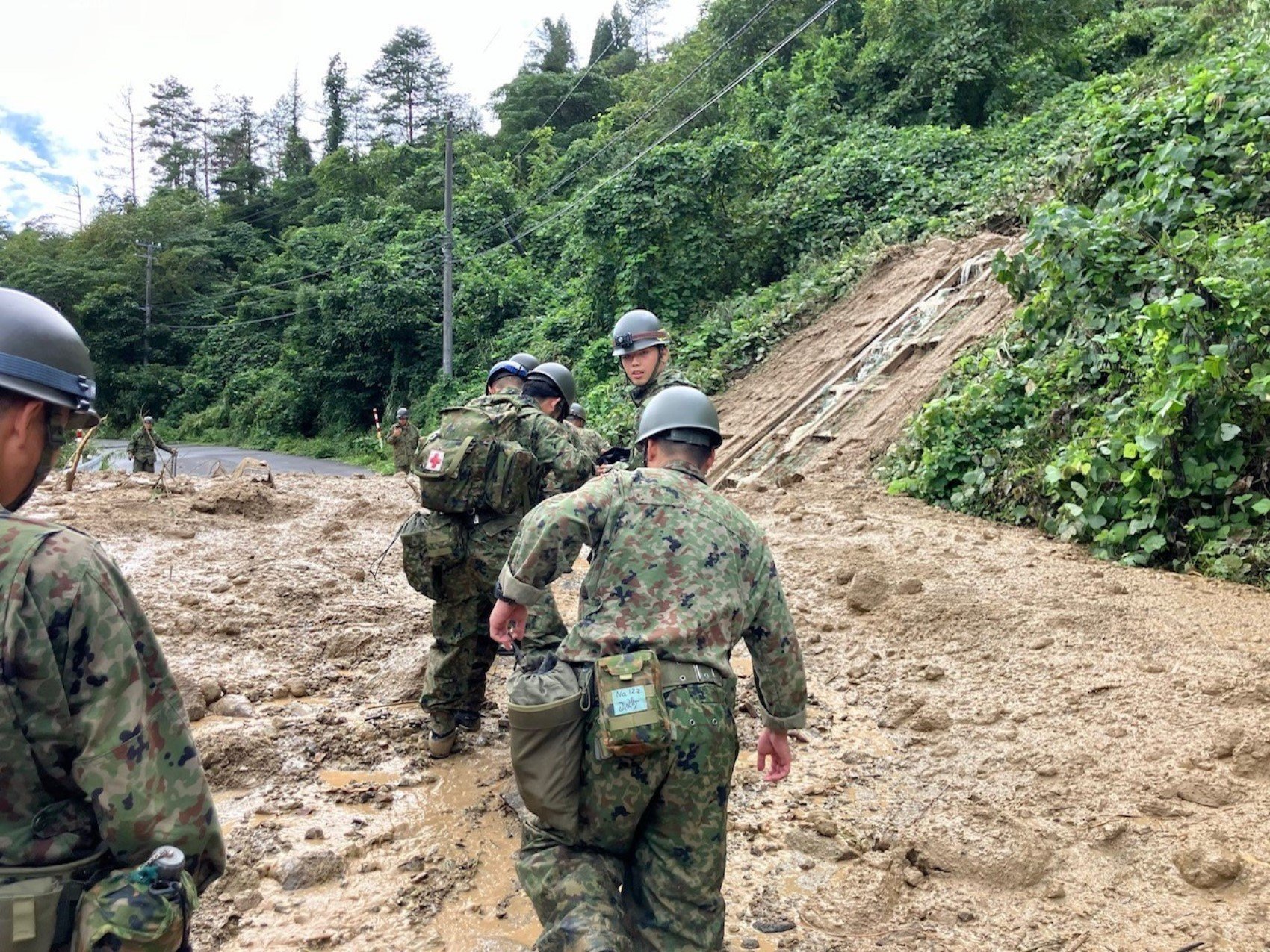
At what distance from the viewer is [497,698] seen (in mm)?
5305

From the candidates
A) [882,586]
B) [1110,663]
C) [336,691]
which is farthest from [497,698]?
[1110,663]

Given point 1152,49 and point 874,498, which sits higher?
point 1152,49

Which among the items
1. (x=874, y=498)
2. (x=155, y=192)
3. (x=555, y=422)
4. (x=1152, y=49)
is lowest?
(x=874, y=498)

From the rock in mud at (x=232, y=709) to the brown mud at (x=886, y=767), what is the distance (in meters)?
0.01

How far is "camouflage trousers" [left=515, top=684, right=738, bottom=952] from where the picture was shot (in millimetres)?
2359

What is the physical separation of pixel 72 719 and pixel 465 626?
313cm

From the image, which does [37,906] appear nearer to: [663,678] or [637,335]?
[663,678]

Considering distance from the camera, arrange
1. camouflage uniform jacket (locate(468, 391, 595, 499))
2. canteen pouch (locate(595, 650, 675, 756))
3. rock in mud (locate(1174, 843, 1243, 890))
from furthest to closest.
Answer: camouflage uniform jacket (locate(468, 391, 595, 499)) < rock in mud (locate(1174, 843, 1243, 890)) < canteen pouch (locate(595, 650, 675, 756))

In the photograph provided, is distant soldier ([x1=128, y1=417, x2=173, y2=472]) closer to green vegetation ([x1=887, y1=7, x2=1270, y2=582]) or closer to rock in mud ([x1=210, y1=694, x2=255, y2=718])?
rock in mud ([x1=210, y1=694, x2=255, y2=718])

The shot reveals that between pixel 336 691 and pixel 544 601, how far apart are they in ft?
6.13

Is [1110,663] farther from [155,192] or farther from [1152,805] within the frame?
[155,192]

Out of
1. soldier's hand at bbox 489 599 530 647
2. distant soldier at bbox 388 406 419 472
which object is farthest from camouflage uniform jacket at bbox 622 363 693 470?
distant soldier at bbox 388 406 419 472

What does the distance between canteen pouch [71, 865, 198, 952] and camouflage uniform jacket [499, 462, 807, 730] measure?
1.24 m

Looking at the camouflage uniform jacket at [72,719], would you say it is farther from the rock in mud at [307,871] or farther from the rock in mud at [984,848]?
the rock in mud at [984,848]
